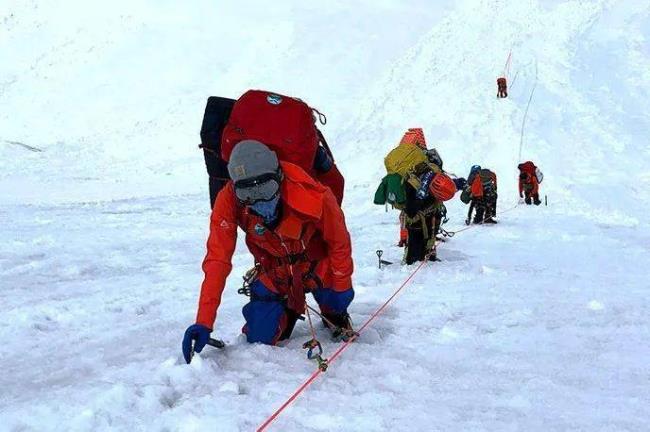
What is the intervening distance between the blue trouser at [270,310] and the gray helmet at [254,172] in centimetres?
93

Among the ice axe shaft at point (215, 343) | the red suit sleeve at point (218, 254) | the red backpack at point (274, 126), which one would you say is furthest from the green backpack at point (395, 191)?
the ice axe shaft at point (215, 343)

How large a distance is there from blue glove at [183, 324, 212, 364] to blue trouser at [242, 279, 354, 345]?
1.96ft

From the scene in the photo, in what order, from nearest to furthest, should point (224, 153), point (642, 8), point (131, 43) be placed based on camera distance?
point (224, 153) → point (642, 8) → point (131, 43)

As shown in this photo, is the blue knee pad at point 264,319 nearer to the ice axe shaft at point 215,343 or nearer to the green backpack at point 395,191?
the ice axe shaft at point 215,343

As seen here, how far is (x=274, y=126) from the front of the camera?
3.76 metres

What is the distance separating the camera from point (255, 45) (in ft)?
116

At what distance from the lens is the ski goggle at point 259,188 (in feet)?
11.4

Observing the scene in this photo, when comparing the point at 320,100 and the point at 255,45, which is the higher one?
the point at 255,45

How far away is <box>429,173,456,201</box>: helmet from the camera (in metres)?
7.20

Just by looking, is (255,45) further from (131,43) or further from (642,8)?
(642,8)

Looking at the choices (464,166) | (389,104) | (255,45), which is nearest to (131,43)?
(255,45)

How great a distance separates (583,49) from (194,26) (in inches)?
898

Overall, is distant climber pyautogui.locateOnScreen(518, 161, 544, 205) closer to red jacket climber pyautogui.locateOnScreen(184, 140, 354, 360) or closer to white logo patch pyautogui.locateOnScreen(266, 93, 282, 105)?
red jacket climber pyautogui.locateOnScreen(184, 140, 354, 360)

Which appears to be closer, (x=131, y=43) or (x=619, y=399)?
(x=619, y=399)
